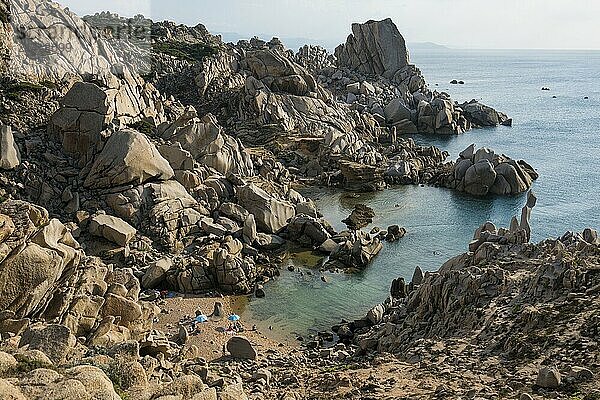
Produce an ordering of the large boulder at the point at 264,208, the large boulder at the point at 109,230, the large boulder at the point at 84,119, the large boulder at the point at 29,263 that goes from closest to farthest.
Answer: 1. the large boulder at the point at 29,263
2. the large boulder at the point at 109,230
3. the large boulder at the point at 84,119
4. the large boulder at the point at 264,208

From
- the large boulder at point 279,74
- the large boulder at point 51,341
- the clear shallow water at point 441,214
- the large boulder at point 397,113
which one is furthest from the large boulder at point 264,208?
the large boulder at point 397,113

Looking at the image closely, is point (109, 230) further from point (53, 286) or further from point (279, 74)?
point (279, 74)

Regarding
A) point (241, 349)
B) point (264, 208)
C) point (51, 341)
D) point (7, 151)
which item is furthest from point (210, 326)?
point (7, 151)

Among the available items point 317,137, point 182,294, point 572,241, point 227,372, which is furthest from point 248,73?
point 227,372

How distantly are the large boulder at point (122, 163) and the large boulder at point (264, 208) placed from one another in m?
7.68

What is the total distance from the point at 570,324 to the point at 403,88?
107 m

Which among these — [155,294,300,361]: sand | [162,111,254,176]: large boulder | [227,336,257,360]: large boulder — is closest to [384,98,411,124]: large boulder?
[162,111,254,176]: large boulder

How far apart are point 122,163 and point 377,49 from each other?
10001 cm

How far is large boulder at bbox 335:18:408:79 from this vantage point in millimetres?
131000

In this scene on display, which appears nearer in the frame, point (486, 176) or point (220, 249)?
point (220, 249)

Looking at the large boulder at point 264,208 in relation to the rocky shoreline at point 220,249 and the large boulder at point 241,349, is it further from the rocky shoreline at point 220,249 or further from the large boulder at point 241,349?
the large boulder at point 241,349

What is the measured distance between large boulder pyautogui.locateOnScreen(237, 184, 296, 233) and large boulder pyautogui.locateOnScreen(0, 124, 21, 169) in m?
15.9

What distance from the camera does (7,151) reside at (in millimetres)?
39344

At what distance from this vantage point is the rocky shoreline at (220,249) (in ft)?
60.2
